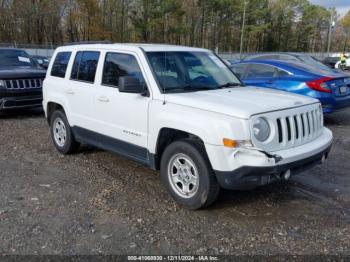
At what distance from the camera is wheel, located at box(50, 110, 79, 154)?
6.42 meters

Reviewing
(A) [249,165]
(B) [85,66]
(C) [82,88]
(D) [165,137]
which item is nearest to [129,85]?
(D) [165,137]

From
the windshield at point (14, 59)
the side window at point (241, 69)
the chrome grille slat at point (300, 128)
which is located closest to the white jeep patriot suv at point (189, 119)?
the chrome grille slat at point (300, 128)

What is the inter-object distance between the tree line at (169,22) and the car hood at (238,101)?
5335 cm

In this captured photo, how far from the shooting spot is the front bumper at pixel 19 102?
933cm

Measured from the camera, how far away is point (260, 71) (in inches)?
392

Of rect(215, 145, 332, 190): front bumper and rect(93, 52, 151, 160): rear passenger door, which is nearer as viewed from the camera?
rect(215, 145, 332, 190): front bumper

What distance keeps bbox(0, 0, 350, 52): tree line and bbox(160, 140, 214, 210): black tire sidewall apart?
54035 millimetres

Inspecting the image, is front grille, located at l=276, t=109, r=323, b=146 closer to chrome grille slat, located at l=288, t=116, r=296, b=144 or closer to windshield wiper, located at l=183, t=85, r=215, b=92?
chrome grille slat, located at l=288, t=116, r=296, b=144

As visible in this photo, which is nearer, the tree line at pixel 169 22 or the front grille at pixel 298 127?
the front grille at pixel 298 127

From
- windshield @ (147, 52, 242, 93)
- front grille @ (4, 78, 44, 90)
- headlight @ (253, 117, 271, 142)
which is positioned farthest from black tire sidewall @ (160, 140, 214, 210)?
front grille @ (4, 78, 44, 90)

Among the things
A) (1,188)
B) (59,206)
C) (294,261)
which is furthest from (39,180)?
(294,261)

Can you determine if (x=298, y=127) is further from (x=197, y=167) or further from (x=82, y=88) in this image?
(x=82, y=88)

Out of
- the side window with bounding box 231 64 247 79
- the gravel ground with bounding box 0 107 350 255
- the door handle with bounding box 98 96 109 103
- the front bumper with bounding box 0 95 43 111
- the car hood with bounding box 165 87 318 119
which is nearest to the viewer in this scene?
the gravel ground with bounding box 0 107 350 255

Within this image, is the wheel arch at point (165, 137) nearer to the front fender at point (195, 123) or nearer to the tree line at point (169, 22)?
the front fender at point (195, 123)
